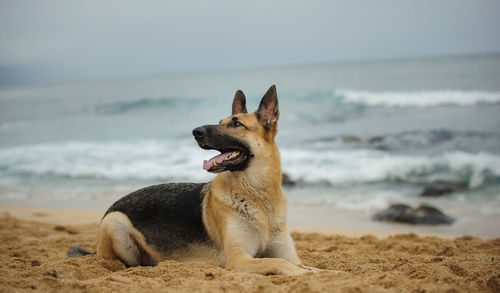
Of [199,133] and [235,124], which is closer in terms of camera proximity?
[199,133]

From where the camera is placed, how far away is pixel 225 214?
4.61 m

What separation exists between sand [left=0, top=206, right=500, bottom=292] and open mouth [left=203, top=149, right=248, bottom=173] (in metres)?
1.08

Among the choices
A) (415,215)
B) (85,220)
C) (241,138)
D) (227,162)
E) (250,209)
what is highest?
(241,138)

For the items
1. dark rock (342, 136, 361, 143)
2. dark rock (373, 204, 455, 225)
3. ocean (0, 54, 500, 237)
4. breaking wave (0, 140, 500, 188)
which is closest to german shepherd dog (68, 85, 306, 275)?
ocean (0, 54, 500, 237)

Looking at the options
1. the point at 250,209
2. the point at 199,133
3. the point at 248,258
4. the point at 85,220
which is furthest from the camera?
the point at 85,220

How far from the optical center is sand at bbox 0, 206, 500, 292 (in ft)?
11.6

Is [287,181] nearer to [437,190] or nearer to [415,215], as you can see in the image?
[437,190]

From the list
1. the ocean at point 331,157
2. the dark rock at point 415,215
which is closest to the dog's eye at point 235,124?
the ocean at point 331,157

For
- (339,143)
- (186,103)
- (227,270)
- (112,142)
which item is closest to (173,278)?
(227,270)

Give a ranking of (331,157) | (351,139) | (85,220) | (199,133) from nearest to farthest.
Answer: (199,133), (85,220), (331,157), (351,139)

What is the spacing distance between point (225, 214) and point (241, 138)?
34.9 inches

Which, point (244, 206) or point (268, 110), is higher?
point (268, 110)

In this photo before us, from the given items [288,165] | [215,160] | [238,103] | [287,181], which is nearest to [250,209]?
[215,160]

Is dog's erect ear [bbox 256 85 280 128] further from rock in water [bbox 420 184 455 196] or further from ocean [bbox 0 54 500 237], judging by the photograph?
rock in water [bbox 420 184 455 196]
